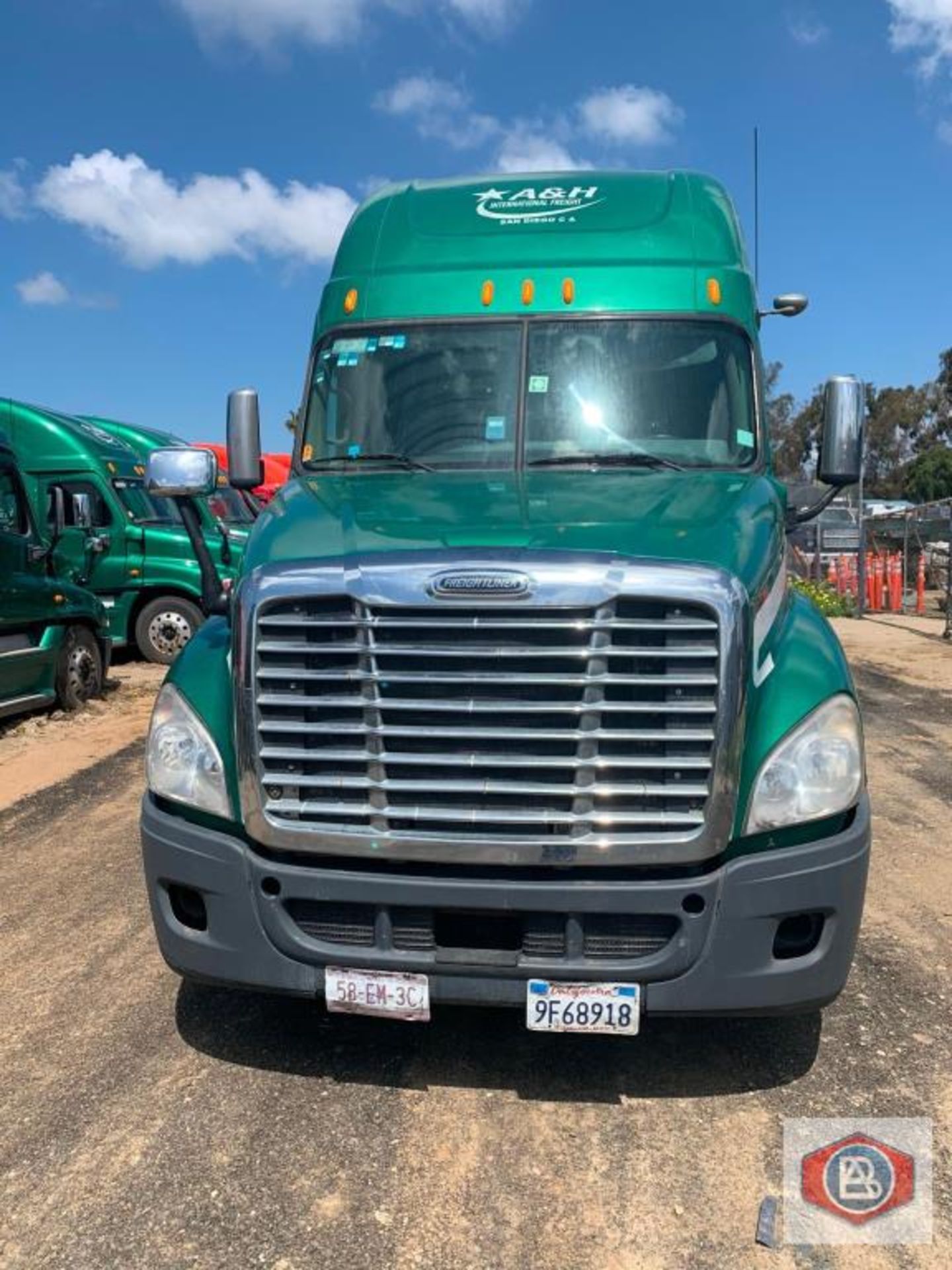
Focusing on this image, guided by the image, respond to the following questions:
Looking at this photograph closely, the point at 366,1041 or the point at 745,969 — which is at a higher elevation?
the point at 745,969

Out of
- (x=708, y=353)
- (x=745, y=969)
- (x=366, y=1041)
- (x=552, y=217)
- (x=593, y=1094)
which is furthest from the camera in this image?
(x=552, y=217)

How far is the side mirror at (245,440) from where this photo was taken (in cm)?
532

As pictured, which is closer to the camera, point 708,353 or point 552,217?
point 708,353

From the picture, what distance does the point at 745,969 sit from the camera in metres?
3.06

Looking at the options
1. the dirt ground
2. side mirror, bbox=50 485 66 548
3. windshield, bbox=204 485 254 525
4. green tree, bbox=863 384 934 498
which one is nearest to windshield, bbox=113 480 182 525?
windshield, bbox=204 485 254 525

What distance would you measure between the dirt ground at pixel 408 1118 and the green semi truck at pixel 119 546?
9.20 meters

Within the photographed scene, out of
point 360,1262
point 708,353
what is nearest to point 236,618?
point 360,1262

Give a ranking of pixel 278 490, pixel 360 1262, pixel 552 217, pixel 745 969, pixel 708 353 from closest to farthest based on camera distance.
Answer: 1. pixel 360 1262
2. pixel 745 969
3. pixel 278 490
4. pixel 708 353
5. pixel 552 217

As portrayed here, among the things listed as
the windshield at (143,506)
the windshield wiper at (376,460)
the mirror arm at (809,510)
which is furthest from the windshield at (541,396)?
the windshield at (143,506)

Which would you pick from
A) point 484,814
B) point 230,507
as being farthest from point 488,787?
point 230,507

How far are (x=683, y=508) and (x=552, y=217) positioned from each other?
7.36 ft

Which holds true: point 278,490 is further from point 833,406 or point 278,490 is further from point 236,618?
point 833,406

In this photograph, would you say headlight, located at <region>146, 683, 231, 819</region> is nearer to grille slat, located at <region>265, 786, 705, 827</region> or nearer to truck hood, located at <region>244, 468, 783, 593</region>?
grille slat, located at <region>265, 786, 705, 827</region>

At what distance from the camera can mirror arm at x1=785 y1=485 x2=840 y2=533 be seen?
4.71 meters
